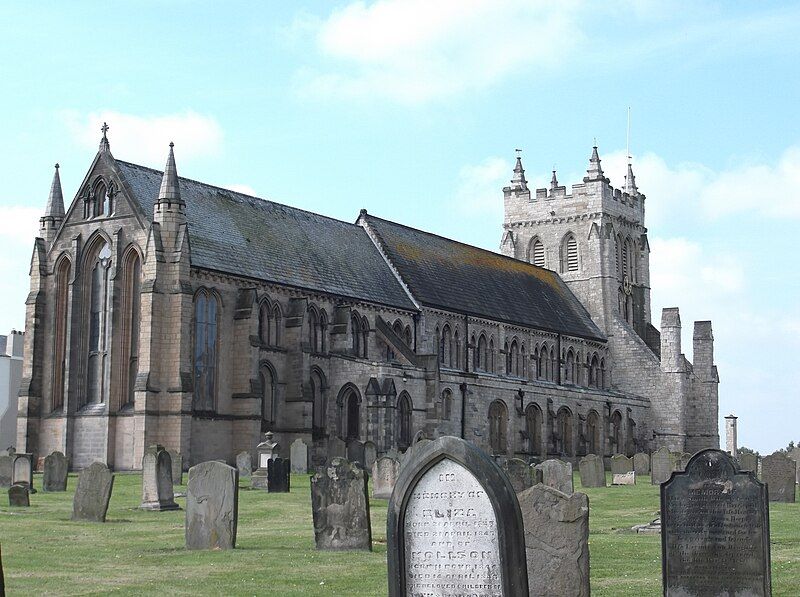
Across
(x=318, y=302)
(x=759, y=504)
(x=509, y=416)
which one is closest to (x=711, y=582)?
(x=759, y=504)

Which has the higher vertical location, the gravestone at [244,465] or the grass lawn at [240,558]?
the gravestone at [244,465]

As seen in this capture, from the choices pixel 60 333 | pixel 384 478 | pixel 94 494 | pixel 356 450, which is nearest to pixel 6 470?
pixel 384 478

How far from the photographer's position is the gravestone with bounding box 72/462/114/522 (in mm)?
23250

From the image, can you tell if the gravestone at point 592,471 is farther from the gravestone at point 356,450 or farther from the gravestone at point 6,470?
the gravestone at point 6,470

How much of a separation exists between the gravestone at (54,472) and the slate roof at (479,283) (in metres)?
28.4

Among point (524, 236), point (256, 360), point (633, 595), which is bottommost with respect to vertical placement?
point (633, 595)

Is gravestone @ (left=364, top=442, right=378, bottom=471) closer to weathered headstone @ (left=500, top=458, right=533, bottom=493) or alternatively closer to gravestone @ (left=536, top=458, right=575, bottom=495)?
gravestone @ (left=536, top=458, right=575, bottom=495)

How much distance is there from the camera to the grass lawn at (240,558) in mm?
14805

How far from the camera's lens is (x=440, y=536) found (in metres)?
9.53

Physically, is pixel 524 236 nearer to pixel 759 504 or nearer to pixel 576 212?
pixel 576 212

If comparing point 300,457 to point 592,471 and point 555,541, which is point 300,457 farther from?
point 555,541

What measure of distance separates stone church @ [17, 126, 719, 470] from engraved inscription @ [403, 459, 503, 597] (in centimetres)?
3581

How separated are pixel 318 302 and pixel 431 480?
4359 cm

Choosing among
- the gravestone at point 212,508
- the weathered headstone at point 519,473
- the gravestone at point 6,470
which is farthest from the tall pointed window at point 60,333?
the gravestone at point 212,508
